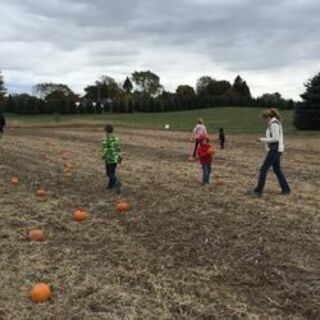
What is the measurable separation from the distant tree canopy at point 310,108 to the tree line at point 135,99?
51.4 meters

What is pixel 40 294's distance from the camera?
641 cm

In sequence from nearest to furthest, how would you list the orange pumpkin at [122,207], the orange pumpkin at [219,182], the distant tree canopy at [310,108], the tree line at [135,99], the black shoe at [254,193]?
the orange pumpkin at [122,207] < the black shoe at [254,193] < the orange pumpkin at [219,182] < the distant tree canopy at [310,108] < the tree line at [135,99]

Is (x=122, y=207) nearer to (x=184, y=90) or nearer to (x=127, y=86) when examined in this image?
(x=184, y=90)

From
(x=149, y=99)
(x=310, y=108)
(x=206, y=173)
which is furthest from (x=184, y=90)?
(x=206, y=173)

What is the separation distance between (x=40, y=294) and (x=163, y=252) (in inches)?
86.6

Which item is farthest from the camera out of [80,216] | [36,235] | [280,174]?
[280,174]

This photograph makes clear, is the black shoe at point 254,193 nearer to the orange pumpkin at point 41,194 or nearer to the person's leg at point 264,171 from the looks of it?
the person's leg at point 264,171

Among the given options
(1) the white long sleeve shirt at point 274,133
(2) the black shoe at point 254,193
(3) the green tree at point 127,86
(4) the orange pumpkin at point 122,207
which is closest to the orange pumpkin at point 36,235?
(4) the orange pumpkin at point 122,207

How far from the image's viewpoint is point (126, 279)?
705 cm

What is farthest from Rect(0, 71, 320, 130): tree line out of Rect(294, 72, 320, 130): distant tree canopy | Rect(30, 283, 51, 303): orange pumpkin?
Rect(30, 283, 51, 303): orange pumpkin

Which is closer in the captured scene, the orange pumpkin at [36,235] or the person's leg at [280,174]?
the orange pumpkin at [36,235]

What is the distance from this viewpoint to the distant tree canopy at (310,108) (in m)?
46.6

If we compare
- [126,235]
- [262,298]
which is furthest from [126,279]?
[126,235]

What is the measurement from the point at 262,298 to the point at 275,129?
22.1 feet
